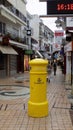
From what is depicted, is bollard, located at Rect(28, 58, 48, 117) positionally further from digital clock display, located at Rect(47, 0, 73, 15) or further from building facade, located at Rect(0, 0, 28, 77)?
building facade, located at Rect(0, 0, 28, 77)

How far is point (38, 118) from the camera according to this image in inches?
348

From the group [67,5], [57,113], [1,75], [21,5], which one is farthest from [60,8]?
[21,5]

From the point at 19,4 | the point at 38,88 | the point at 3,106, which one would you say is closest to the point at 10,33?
the point at 19,4

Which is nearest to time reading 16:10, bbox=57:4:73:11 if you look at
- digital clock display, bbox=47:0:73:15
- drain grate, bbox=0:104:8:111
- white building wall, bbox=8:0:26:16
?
digital clock display, bbox=47:0:73:15

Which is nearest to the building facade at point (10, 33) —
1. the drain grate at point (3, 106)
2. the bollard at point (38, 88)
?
the drain grate at point (3, 106)

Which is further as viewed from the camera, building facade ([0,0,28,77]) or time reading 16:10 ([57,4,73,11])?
building facade ([0,0,28,77])

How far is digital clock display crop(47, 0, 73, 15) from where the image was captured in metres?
9.33

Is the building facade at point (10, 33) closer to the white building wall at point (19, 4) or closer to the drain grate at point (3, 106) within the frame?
the white building wall at point (19, 4)

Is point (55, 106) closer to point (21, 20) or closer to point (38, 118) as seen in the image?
point (38, 118)

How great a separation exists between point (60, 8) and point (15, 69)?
26.7 m

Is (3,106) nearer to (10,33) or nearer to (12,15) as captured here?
(12,15)

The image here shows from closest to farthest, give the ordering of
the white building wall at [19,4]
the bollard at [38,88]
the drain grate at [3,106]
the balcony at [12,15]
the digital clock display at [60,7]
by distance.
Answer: the bollard at [38,88] → the digital clock display at [60,7] → the drain grate at [3,106] → the balcony at [12,15] → the white building wall at [19,4]

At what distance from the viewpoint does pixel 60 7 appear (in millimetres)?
9375

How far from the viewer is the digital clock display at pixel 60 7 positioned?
933cm
